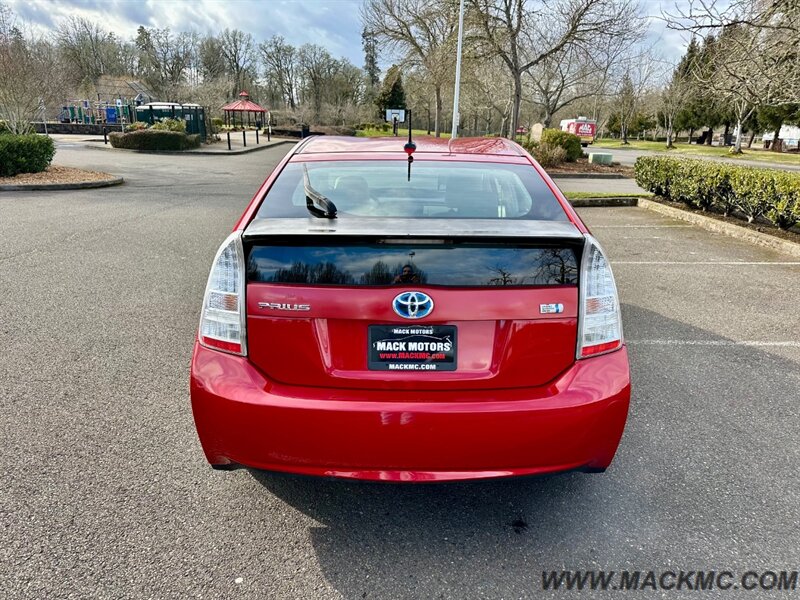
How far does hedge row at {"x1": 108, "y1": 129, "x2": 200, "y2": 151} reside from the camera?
26547 mm

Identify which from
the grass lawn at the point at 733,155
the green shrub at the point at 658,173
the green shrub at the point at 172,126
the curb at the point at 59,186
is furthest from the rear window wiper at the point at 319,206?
the grass lawn at the point at 733,155

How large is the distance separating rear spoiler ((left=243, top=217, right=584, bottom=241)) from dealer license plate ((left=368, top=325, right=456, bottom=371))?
1.27ft

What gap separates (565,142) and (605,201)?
10.8 metres

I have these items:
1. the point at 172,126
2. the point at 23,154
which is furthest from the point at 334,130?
the point at 23,154

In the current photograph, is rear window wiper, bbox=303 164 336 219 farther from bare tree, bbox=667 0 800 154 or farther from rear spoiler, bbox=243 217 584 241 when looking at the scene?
bare tree, bbox=667 0 800 154

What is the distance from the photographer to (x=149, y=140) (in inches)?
1049

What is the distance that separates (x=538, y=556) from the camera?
7.64 ft

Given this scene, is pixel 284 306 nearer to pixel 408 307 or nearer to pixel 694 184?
pixel 408 307

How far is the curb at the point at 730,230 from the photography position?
27.2ft

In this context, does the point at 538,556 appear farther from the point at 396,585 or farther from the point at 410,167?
the point at 410,167

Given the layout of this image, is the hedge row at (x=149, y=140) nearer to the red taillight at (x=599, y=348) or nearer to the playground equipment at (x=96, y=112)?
the playground equipment at (x=96, y=112)

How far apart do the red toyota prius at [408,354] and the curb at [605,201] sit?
11539 millimetres

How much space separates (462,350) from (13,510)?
220cm

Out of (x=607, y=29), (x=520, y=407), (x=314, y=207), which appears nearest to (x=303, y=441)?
(x=520, y=407)
